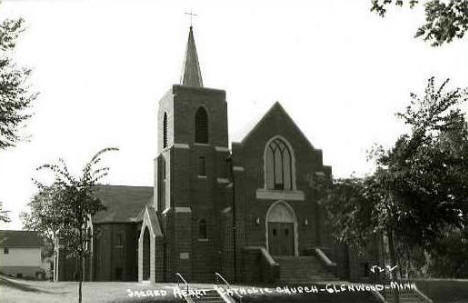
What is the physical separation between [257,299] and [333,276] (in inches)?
315

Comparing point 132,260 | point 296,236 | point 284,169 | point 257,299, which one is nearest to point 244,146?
point 284,169

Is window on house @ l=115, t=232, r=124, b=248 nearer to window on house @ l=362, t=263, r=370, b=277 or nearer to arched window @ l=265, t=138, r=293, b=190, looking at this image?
arched window @ l=265, t=138, r=293, b=190

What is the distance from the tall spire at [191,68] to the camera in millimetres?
37000

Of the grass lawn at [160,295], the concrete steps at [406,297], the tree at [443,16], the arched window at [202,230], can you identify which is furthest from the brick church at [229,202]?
the tree at [443,16]

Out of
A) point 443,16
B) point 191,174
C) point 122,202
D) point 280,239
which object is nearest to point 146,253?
point 191,174

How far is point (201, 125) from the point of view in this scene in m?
35.4

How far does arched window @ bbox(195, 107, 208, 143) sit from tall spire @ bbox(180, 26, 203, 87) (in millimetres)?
2467

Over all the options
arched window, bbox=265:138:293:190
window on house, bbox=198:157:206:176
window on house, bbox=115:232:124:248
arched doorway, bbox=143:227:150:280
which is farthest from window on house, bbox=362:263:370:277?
window on house, bbox=115:232:124:248

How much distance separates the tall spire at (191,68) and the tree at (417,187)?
59.0ft

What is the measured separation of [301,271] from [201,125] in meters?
11.1

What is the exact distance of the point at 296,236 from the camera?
3416 cm

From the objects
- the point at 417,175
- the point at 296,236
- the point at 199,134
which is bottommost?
the point at 296,236

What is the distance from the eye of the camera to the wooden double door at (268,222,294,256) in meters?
33.6

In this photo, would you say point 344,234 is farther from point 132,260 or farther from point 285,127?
point 132,260
